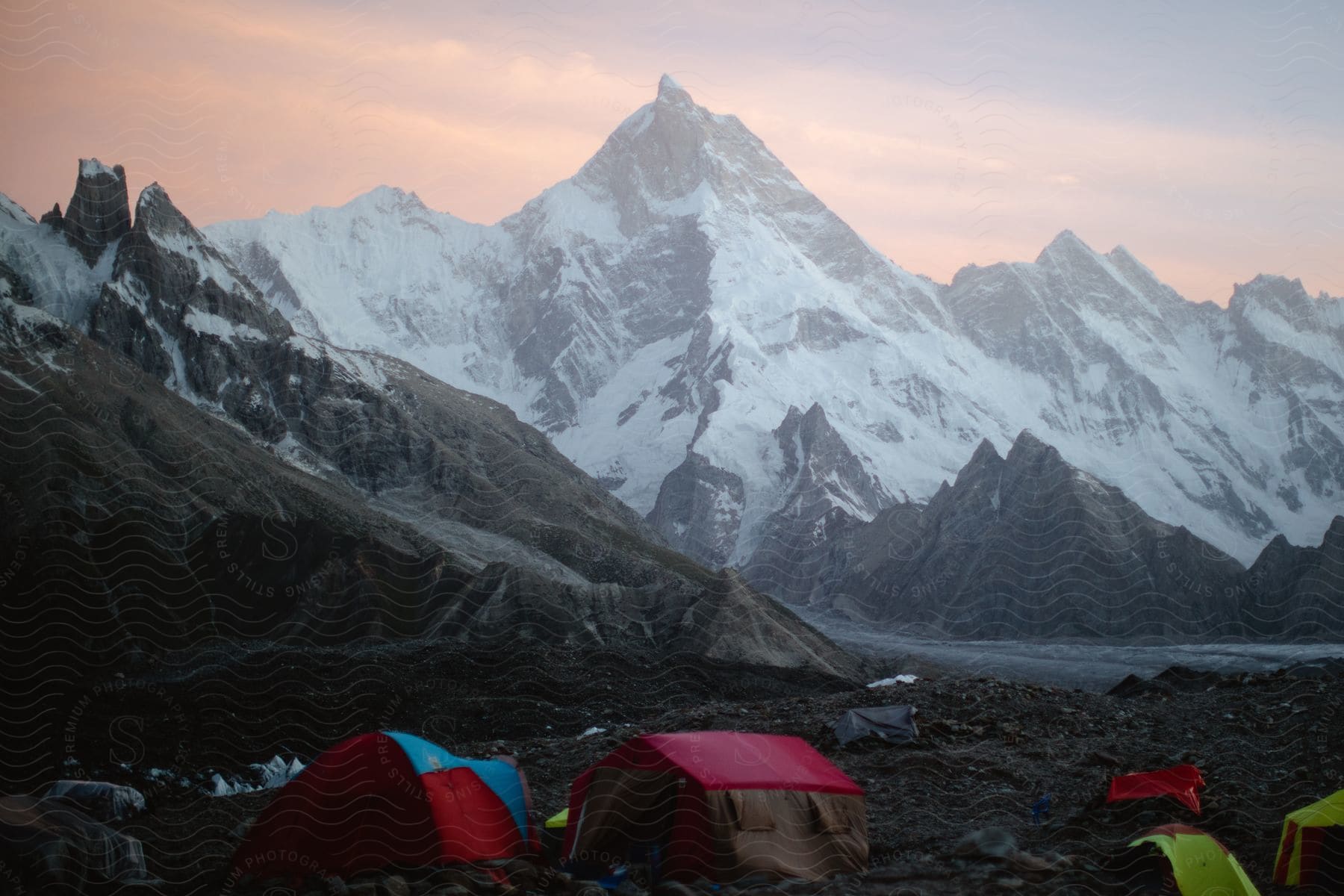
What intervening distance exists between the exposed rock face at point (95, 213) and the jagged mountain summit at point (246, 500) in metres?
0.30

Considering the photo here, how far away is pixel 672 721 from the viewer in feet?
97.8

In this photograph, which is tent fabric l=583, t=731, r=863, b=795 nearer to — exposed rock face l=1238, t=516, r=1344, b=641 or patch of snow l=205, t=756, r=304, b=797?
patch of snow l=205, t=756, r=304, b=797

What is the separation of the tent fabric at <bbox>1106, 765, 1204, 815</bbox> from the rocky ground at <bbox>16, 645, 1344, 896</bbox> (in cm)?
23

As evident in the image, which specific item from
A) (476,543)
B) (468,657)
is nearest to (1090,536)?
(476,543)

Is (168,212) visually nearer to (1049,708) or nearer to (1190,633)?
(1049,708)

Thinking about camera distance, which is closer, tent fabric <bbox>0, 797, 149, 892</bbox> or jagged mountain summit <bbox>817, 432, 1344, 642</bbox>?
tent fabric <bbox>0, 797, 149, 892</bbox>

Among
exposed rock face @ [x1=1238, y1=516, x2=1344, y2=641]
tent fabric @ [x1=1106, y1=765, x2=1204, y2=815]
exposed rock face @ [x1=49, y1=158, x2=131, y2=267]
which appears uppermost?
exposed rock face @ [x1=49, y1=158, x2=131, y2=267]

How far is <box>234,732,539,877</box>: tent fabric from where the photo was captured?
553 inches

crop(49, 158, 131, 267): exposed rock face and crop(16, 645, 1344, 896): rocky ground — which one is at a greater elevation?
crop(49, 158, 131, 267): exposed rock face

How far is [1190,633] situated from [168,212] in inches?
4482

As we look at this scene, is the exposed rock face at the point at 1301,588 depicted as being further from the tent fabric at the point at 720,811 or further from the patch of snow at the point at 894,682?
the tent fabric at the point at 720,811

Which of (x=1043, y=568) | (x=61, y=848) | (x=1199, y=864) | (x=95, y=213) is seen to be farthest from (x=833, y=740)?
(x=1043, y=568)

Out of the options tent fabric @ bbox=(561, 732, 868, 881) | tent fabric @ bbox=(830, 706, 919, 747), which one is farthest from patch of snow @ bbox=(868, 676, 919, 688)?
tent fabric @ bbox=(561, 732, 868, 881)

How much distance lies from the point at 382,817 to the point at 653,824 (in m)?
3.62
